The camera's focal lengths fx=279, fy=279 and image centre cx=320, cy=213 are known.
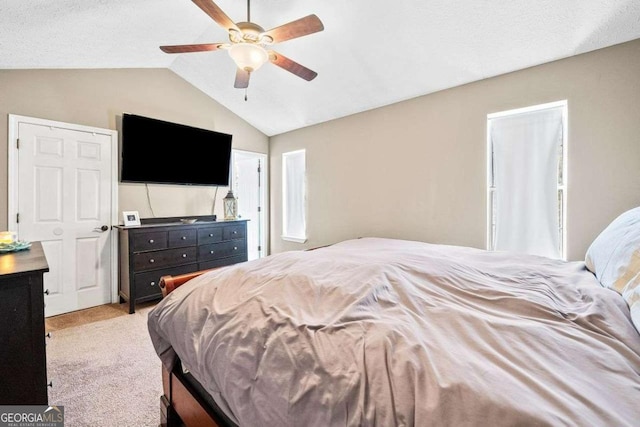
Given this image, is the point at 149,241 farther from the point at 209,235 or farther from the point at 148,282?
the point at 209,235

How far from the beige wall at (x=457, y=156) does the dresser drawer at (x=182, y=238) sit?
5.64 ft

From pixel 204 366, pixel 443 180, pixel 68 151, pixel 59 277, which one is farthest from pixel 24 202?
pixel 443 180

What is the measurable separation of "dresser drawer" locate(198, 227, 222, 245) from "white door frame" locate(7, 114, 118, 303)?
38.5 inches

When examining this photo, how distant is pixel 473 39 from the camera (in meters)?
2.43

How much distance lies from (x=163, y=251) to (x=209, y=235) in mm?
620

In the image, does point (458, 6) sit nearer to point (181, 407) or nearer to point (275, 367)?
point (275, 367)

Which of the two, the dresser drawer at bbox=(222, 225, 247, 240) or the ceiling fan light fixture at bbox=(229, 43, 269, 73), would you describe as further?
the dresser drawer at bbox=(222, 225, 247, 240)

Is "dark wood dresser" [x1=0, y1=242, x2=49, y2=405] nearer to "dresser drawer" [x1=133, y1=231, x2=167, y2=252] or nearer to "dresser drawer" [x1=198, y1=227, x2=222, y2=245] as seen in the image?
"dresser drawer" [x1=133, y1=231, x2=167, y2=252]

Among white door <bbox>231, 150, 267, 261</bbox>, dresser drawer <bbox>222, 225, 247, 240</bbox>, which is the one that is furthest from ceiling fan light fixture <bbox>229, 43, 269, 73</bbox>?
white door <bbox>231, 150, 267, 261</bbox>

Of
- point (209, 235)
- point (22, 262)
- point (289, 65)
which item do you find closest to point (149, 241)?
point (209, 235)

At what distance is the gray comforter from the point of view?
604mm

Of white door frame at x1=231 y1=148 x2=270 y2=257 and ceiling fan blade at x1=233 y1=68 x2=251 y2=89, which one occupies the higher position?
ceiling fan blade at x1=233 y1=68 x2=251 y2=89

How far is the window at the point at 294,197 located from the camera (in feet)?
15.4

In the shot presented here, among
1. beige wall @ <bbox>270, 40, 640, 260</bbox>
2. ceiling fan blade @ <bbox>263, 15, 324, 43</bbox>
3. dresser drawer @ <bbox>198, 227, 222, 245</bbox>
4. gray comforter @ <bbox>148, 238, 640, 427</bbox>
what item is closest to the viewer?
gray comforter @ <bbox>148, 238, 640, 427</bbox>
